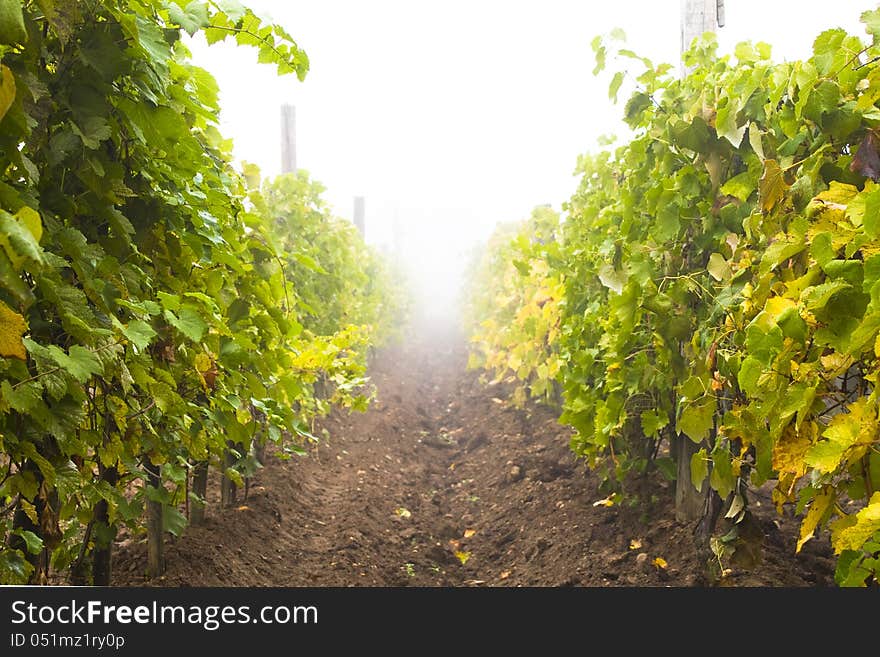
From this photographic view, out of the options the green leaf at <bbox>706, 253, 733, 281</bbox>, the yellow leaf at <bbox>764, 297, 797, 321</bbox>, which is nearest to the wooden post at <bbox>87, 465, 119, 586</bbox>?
the yellow leaf at <bbox>764, 297, 797, 321</bbox>

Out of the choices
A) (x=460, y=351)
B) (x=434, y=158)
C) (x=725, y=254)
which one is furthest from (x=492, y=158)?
(x=725, y=254)

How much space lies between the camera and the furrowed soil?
3451 mm

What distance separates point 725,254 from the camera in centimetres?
299

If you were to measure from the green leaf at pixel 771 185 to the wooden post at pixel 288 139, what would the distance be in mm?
7878

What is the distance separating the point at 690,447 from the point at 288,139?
7.44 m

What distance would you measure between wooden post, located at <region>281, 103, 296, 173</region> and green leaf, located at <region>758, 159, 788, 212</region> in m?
7.88

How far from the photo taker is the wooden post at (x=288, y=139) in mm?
9523

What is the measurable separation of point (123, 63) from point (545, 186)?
3839cm

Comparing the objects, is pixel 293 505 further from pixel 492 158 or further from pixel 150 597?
pixel 492 158

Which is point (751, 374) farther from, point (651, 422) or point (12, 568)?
point (12, 568)

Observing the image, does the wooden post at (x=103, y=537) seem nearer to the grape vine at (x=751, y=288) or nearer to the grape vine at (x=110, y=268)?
the grape vine at (x=110, y=268)

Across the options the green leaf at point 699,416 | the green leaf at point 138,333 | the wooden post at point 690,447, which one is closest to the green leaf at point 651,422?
the wooden post at point 690,447

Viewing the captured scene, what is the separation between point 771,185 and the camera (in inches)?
89.3

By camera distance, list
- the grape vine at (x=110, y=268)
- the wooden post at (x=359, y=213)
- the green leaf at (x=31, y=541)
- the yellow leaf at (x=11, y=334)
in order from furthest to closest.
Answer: the wooden post at (x=359, y=213) → the green leaf at (x=31, y=541) → the grape vine at (x=110, y=268) → the yellow leaf at (x=11, y=334)
